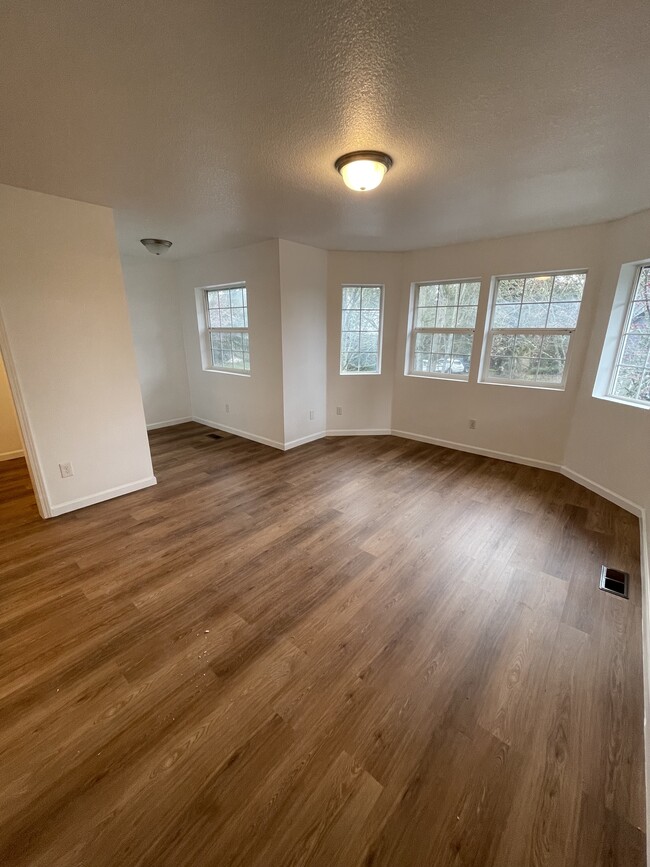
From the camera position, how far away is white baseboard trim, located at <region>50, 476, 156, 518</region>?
2.80 m

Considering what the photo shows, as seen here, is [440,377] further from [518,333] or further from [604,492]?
[604,492]

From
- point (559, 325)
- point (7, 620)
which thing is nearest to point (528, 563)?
point (559, 325)

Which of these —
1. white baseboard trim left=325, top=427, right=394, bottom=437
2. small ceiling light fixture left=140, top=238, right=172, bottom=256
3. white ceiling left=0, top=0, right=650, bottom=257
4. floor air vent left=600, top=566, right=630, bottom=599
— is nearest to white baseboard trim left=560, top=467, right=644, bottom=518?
floor air vent left=600, top=566, right=630, bottom=599

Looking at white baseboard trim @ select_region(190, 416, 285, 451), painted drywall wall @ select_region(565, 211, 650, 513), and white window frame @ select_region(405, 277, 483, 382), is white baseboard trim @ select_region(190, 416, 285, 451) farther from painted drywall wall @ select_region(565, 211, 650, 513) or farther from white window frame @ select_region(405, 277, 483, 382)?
painted drywall wall @ select_region(565, 211, 650, 513)

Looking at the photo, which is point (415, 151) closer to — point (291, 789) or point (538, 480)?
point (291, 789)

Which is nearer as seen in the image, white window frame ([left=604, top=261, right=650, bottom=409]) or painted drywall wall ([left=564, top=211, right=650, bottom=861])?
painted drywall wall ([left=564, top=211, right=650, bottom=861])

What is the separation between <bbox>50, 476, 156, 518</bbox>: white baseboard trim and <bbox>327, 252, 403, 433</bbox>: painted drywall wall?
8.21ft

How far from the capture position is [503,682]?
4.93ft

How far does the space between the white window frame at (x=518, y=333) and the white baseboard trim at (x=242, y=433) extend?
2645 millimetres

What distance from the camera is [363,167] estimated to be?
6.27ft

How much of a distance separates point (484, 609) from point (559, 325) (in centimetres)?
304

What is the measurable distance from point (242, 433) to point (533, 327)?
149 inches

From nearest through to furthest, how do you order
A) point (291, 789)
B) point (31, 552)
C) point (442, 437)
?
point (291, 789) < point (31, 552) < point (442, 437)

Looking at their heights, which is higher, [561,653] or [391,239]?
[391,239]
